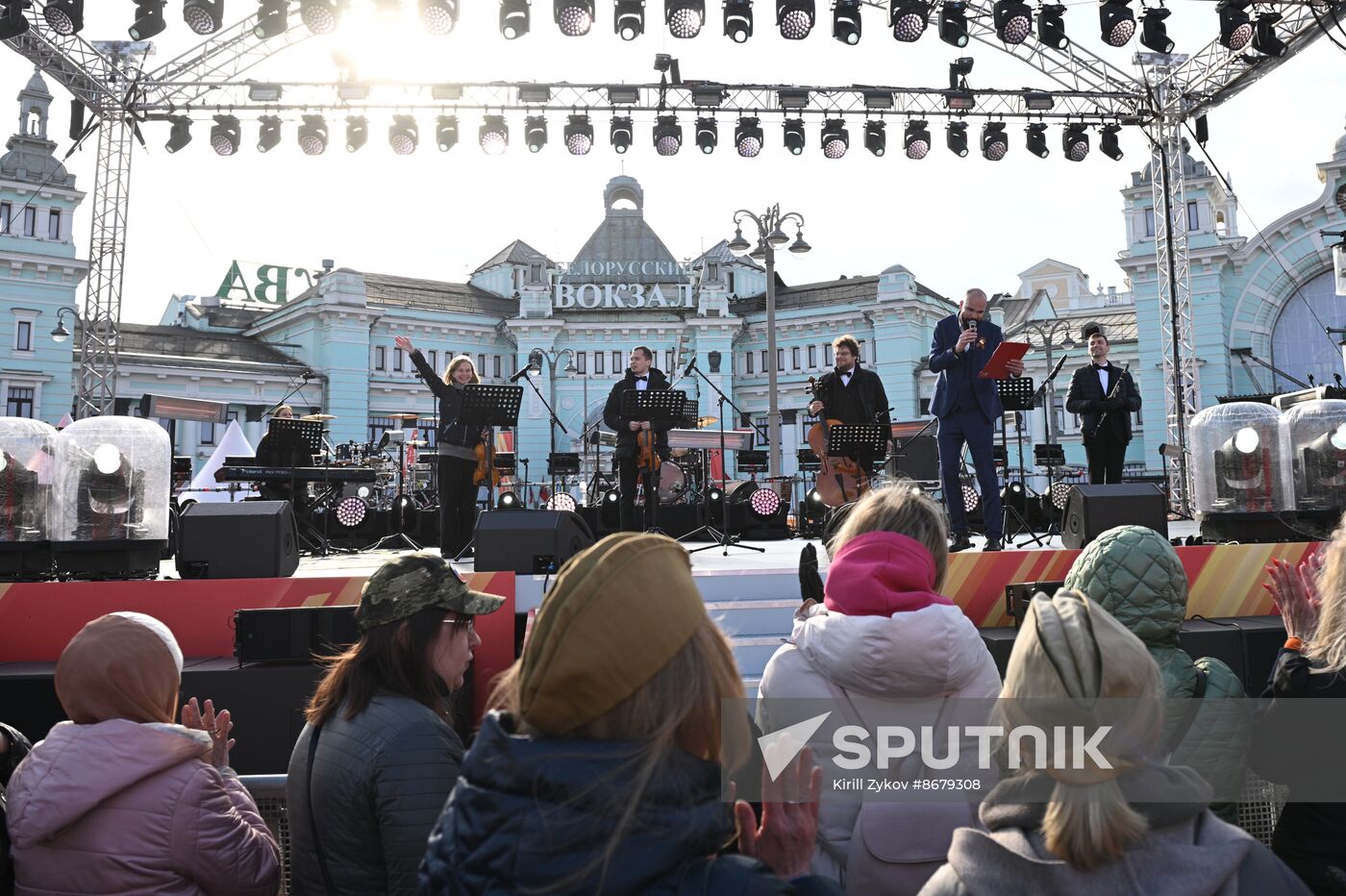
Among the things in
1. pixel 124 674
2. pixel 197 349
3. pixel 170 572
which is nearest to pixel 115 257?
pixel 170 572

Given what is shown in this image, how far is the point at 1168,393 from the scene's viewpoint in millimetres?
18000

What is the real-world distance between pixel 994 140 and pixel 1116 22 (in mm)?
3264

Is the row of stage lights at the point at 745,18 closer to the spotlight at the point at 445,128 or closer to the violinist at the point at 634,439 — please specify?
the spotlight at the point at 445,128

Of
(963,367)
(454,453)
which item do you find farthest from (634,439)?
(963,367)

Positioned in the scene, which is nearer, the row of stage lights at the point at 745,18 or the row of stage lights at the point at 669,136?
the row of stage lights at the point at 745,18

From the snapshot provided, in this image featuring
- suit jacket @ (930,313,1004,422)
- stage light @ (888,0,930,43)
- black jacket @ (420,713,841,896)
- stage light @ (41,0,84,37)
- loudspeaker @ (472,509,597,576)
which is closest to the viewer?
black jacket @ (420,713,841,896)

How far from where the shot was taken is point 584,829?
1362 mm

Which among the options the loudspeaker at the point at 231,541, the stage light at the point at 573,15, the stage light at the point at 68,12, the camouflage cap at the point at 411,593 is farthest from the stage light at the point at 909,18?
the camouflage cap at the point at 411,593

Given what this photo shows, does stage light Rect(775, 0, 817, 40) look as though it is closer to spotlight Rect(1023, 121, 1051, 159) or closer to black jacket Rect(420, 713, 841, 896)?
spotlight Rect(1023, 121, 1051, 159)

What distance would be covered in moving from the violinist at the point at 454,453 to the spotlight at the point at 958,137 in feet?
33.8

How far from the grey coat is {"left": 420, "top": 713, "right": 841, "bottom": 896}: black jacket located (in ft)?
3.33

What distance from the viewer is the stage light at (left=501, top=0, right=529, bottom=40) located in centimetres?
1312

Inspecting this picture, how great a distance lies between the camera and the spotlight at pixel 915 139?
53.0 ft

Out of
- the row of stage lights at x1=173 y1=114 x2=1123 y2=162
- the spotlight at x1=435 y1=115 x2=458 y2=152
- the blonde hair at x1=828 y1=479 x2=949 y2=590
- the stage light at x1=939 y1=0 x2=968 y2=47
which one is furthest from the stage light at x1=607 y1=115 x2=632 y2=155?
the blonde hair at x1=828 y1=479 x2=949 y2=590
